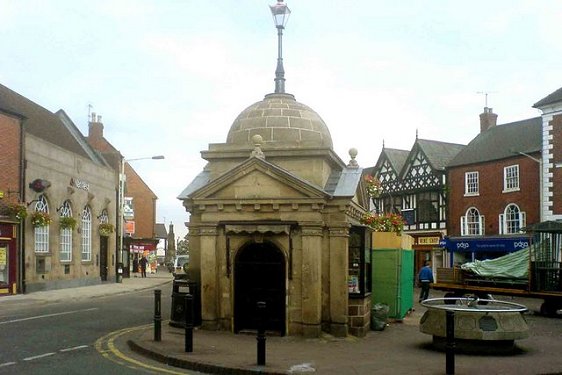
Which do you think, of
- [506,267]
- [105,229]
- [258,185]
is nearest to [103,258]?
[105,229]

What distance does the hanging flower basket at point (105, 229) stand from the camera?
1391 inches

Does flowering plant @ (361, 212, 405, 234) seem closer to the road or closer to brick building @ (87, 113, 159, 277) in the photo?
the road

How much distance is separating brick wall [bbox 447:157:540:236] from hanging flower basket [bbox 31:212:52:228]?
86.4 feet

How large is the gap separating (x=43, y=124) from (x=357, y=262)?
25333mm

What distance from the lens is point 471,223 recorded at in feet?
141

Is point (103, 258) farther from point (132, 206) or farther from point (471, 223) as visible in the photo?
point (132, 206)

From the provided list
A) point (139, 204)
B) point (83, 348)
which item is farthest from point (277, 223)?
point (139, 204)

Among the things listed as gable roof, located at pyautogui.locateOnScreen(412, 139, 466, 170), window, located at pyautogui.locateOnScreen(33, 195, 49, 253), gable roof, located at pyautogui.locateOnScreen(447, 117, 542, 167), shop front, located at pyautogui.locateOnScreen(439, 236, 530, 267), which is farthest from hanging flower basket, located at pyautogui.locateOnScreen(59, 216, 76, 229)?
gable roof, located at pyautogui.locateOnScreen(412, 139, 466, 170)

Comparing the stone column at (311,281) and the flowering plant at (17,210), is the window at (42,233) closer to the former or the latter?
the flowering plant at (17,210)

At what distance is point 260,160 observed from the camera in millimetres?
14484

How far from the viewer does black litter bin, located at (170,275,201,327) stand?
15.1 metres

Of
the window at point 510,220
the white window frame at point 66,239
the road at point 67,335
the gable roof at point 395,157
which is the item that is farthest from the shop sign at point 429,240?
the road at point 67,335

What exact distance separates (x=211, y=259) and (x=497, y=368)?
6560mm

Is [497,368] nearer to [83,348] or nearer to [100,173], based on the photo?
[83,348]
